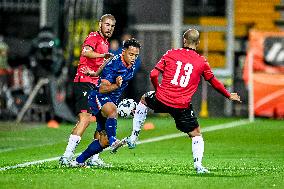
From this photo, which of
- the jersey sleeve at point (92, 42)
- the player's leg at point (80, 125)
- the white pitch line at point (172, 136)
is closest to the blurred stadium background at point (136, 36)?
the white pitch line at point (172, 136)

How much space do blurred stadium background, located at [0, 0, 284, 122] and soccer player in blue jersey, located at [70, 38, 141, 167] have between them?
38.3 ft

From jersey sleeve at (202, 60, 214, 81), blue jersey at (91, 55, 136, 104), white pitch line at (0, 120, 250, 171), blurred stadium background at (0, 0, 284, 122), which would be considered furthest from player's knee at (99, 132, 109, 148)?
blurred stadium background at (0, 0, 284, 122)

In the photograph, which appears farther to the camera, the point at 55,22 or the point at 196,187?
the point at 55,22

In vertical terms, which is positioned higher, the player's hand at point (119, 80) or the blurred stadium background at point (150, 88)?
the player's hand at point (119, 80)

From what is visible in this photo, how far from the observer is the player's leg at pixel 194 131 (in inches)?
526

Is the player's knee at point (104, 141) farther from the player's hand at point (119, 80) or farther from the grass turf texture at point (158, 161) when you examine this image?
the player's hand at point (119, 80)

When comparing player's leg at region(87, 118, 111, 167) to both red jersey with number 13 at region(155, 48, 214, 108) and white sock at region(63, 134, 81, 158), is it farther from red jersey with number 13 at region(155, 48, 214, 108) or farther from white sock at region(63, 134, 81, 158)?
red jersey with number 13 at region(155, 48, 214, 108)

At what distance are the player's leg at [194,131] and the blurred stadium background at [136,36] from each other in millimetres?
12123

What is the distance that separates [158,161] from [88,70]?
176 cm

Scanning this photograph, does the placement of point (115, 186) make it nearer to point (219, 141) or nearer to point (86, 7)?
point (219, 141)

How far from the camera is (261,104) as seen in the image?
2742 cm

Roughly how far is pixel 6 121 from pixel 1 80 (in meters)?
1.72

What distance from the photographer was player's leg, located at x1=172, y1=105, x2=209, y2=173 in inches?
526

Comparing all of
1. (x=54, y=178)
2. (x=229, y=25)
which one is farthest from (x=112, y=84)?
(x=229, y=25)
